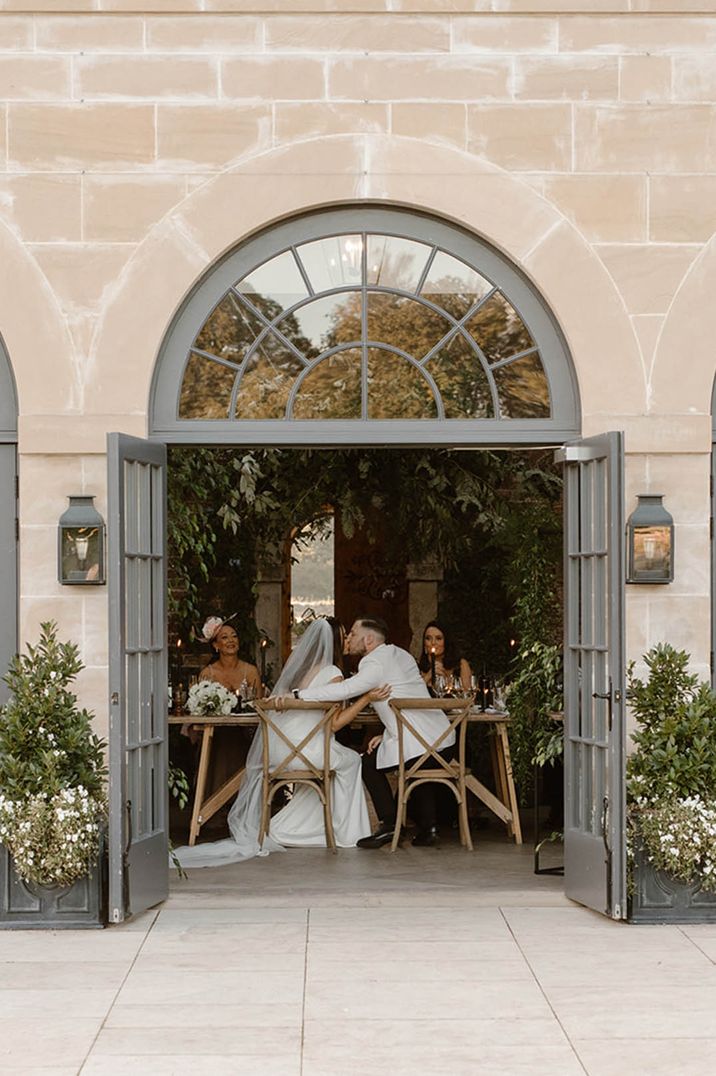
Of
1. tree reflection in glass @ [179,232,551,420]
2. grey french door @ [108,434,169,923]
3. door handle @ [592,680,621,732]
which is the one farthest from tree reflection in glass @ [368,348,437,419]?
door handle @ [592,680,621,732]

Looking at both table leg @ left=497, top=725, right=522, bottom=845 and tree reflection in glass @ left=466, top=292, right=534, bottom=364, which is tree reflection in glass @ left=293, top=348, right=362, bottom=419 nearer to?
tree reflection in glass @ left=466, top=292, right=534, bottom=364

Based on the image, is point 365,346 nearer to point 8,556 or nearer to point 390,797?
point 8,556

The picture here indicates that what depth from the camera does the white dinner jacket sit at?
388 inches

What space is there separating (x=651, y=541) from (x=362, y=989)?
283cm

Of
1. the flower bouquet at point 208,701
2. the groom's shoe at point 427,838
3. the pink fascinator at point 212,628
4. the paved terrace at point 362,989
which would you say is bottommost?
the groom's shoe at point 427,838

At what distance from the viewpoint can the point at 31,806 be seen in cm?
695

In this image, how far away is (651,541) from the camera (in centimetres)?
771

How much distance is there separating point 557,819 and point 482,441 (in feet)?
11.4

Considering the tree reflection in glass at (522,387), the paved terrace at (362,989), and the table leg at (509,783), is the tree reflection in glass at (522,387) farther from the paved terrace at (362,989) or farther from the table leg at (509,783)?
the table leg at (509,783)

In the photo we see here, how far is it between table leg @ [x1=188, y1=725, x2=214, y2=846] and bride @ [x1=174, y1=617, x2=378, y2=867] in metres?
0.26

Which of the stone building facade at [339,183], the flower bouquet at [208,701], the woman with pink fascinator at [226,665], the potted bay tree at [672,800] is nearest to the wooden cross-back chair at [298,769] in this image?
the flower bouquet at [208,701]

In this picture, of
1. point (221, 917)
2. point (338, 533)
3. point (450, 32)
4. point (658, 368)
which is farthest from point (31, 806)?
point (338, 533)

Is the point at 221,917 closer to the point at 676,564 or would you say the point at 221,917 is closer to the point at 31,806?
the point at 31,806

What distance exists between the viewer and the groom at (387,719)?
9867 mm
